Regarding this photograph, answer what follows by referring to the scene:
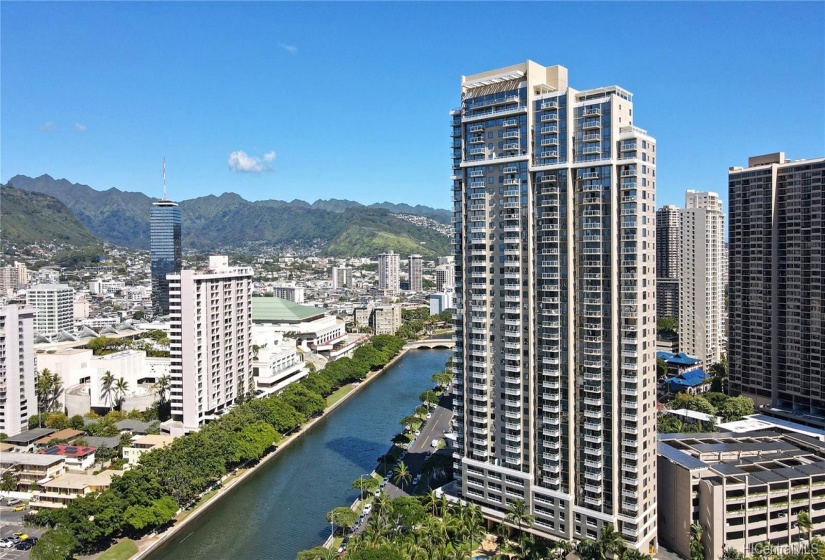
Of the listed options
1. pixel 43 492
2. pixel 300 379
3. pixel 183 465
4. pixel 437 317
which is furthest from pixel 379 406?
pixel 437 317

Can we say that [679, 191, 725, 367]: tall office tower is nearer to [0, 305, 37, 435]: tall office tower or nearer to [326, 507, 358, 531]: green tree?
[326, 507, 358, 531]: green tree

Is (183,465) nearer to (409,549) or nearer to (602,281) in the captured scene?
(409,549)

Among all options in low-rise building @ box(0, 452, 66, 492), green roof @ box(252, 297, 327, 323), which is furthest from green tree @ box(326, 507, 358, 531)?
green roof @ box(252, 297, 327, 323)

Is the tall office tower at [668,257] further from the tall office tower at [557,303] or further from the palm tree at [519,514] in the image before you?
the palm tree at [519,514]

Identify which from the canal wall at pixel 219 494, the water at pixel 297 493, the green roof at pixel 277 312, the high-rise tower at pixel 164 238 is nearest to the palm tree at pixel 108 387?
the canal wall at pixel 219 494

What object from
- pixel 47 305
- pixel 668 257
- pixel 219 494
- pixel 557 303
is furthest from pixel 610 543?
pixel 47 305

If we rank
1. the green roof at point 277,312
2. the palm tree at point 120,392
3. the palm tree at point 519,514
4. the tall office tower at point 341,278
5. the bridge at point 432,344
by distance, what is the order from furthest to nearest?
the tall office tower at point 341,278, the bridge at point 432,344, the green roof at point 277,312, the palm tree at point 120,392, the palm tree at point 519,514
